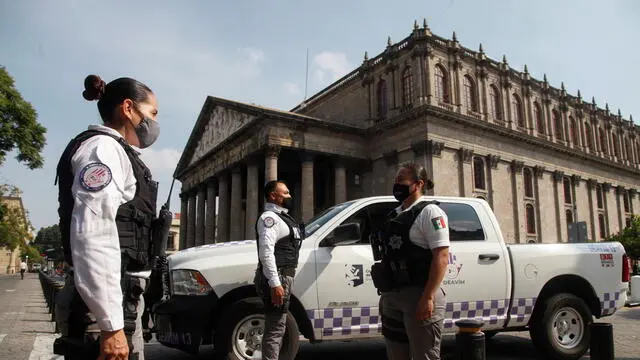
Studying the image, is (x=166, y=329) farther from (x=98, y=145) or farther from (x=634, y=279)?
(x=634, y=279)

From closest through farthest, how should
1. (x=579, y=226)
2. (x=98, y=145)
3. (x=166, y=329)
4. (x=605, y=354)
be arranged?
(x=98, y=145), (x=605, y=354), (x=166, y=329), (x=579, y=226)

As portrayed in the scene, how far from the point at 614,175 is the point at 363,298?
158 feet

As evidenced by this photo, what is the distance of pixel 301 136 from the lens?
3075 cm

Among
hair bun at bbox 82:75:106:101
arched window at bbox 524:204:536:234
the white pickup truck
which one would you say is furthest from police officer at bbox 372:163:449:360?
arched window at bbox 524:204:536:234

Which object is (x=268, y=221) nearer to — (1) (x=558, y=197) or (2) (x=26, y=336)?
(2) (x=26, y=336)

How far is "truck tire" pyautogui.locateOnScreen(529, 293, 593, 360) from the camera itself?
6.19m

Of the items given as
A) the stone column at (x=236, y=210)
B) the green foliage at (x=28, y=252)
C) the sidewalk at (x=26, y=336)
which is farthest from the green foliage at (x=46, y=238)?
the sidewalk at (x=26, y=336)

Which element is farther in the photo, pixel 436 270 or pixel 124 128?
pixel 436 270

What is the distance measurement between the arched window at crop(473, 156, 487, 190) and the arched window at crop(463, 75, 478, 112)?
371 centimetres

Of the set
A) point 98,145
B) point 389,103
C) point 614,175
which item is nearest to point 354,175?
point 389,103

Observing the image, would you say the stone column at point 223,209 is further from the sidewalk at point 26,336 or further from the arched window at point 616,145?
the arched window at point 616,145

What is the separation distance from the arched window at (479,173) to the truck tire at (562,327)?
26760 mm

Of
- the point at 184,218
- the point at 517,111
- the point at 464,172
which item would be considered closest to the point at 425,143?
the point at 464,172

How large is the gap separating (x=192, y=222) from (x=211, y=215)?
29.8 ft
